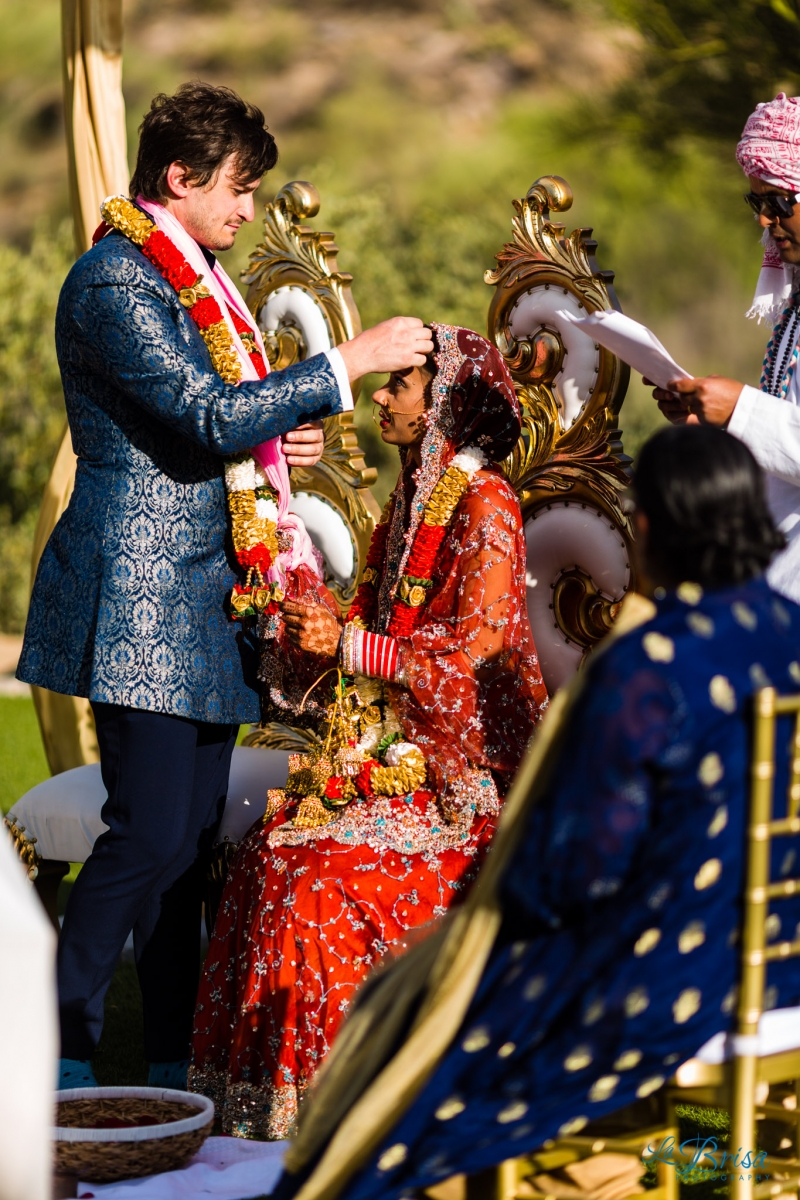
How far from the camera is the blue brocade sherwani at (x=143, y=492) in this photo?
10.6 feet

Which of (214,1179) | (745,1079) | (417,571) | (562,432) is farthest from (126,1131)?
(562,432)

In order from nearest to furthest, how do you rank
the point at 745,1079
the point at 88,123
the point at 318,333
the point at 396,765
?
the point at 745,1079 < the point at 396,765 < the point at 318,333 < the point at 88,123

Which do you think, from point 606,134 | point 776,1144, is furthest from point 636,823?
point 606,134

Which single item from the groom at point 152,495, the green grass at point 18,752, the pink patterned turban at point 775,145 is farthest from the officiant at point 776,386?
the green grass at point 18,752

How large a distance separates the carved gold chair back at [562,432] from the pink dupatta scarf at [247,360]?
0.62 m

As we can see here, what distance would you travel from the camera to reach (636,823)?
1.99 metres

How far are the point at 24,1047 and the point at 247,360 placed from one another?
2009mm

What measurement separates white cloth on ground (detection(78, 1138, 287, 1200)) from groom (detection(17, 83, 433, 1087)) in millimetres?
364

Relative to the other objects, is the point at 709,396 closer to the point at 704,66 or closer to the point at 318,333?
the point at 318,333

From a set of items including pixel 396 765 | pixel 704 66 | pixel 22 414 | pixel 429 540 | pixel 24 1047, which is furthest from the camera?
pixel 704 66

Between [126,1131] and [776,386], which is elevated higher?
[776,386]

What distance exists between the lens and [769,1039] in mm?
2277

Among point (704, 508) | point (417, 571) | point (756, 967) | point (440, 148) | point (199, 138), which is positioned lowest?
point (756, 967)

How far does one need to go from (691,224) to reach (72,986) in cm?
1788
